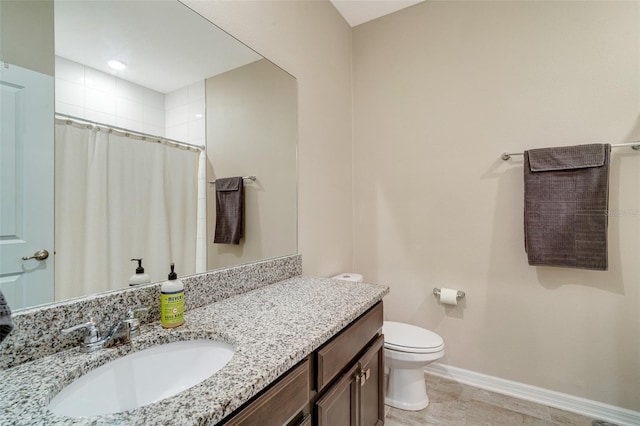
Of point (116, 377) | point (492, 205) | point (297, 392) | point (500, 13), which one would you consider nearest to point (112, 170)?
point (116, 377)

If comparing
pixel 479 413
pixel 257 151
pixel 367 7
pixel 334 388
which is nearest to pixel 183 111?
pixel 257 151

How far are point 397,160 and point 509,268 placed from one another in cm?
108

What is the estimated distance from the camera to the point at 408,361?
1689mm

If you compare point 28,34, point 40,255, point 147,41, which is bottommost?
point 40,255

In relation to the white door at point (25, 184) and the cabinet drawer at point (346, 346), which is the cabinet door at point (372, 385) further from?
the white door at point (25, 184)

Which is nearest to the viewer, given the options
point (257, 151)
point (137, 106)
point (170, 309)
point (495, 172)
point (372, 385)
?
point (170, 309)

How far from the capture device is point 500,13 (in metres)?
1.94

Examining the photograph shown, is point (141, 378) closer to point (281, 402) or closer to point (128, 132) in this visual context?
point (281, 402)

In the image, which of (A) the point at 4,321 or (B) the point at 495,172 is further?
(B) the point at 495,172

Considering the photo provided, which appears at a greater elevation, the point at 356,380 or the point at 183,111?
the point at 183,111

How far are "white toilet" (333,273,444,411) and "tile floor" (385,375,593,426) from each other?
0.06 meters

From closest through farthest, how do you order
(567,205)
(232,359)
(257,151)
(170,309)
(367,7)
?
(232,359)
(170,309)
(257,151)
(567,205)
(367,7)

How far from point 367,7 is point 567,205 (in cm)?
197

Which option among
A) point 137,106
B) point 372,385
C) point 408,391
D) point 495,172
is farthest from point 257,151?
point 408,391
